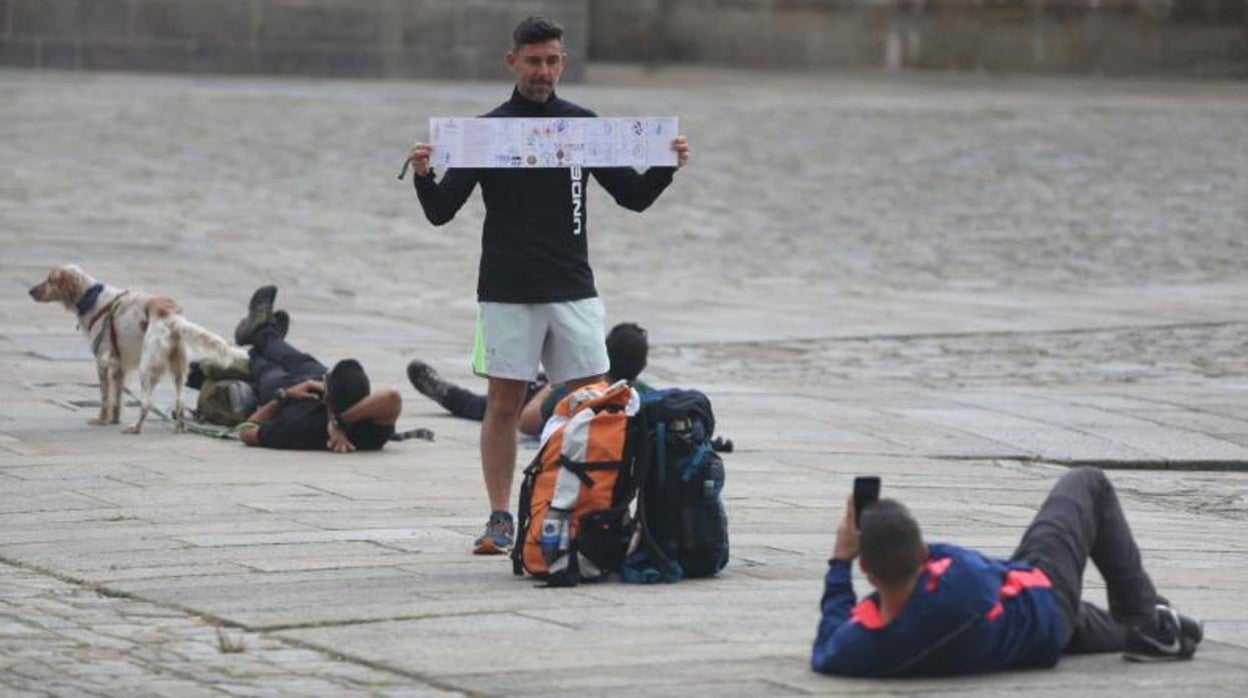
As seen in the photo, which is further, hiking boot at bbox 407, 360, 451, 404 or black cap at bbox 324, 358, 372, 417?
hiking boot at bbox 407, 360, 451, 404

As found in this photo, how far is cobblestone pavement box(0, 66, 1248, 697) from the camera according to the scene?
298 inches

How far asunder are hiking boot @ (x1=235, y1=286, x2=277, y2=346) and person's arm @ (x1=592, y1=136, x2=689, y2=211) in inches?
155

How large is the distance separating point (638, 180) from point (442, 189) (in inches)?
27.5

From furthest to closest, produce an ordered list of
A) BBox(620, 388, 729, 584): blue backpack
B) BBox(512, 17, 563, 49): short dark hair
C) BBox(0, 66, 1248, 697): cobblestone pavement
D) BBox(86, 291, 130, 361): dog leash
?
BBox(86, 291, 130, 361): dog leash < BBox(512, 17, 563, 49): short dark hair < BBox(620, 388, 729, 584): blue backpack < BBox(0, 66, 1248, 697): cobblestone pavement

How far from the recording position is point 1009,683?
22.9 ft

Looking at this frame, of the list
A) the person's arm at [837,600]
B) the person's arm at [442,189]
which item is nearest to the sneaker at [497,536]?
the person's arm at [442,189]

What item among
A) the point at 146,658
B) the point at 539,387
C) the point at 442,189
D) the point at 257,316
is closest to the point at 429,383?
the point at 539,387

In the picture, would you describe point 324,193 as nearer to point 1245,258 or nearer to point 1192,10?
point 1245,258

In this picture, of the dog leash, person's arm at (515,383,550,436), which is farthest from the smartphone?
the dog leash

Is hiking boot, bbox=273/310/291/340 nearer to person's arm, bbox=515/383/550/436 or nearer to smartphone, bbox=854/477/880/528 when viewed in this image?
person's arm, bbox=515/383/550/436

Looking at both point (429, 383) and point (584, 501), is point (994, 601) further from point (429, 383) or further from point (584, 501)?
point (429, 383)

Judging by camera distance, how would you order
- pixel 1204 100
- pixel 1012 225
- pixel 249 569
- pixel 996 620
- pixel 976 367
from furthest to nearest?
pixel 1204 100
pixel 1012 225
pixel 976 367
pixel 249 569
pixel 996 620

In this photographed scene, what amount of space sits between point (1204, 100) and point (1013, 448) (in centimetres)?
2470

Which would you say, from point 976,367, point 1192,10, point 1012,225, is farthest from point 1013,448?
point 1192,10
